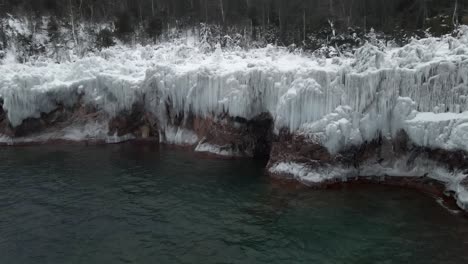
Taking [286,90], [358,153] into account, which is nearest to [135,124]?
[286,90]

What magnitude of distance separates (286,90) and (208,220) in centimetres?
943

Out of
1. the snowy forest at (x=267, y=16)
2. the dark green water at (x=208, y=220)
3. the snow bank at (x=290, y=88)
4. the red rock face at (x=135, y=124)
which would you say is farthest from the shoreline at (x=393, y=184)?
the snowy forest at (x=267, y=16)

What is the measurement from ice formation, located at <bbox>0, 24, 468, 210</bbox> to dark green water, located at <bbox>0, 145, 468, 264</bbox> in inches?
98.0

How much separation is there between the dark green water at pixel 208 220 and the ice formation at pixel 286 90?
8.16 ft

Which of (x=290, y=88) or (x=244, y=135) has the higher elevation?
(x=290, y=88)

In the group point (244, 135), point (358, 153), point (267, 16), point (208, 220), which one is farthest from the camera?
point (267, 16)

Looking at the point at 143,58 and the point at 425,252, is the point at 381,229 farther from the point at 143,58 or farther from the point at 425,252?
the point at 143,58

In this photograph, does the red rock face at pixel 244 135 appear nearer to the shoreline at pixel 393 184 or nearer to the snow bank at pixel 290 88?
the snow bank at pixel 290 88

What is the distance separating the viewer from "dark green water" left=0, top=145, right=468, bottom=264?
12.9 meters

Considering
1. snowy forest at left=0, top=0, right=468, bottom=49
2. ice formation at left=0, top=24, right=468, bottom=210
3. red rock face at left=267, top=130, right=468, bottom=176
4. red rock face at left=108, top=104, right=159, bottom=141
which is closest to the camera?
ice formation at left=0, top=24, right=468, bottom=210

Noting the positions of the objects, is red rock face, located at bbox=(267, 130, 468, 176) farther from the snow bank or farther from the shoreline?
the shoreline

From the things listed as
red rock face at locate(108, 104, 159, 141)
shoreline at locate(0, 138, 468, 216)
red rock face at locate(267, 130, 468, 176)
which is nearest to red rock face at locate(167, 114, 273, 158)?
shoreline at locate(0, 138, 468, 216)

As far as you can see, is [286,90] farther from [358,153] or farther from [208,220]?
[208,220]

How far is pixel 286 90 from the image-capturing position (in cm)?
2147
